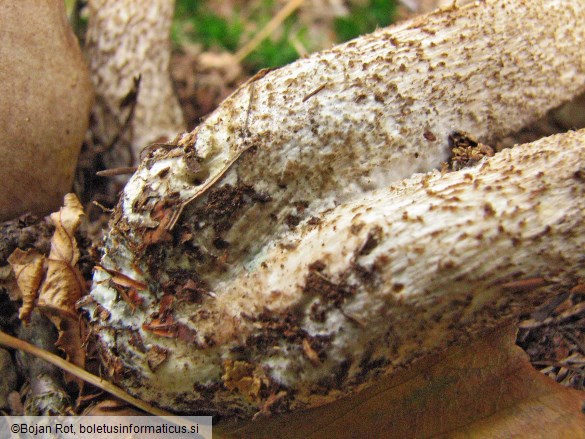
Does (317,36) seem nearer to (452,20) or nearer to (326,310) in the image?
(452,20)

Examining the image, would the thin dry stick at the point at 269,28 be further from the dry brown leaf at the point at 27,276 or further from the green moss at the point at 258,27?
the dry brown leaf at the point at 27,276

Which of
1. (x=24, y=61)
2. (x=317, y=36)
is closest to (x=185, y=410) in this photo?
(x=24, y=61)

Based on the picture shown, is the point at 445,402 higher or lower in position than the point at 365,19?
lower

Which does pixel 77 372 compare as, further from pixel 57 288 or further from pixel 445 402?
pixel 445 402

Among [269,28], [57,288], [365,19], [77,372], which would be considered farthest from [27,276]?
[365,19]

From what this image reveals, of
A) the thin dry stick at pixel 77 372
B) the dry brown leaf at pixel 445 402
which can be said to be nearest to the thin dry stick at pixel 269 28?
the thin dry stick at pixel 77 372
